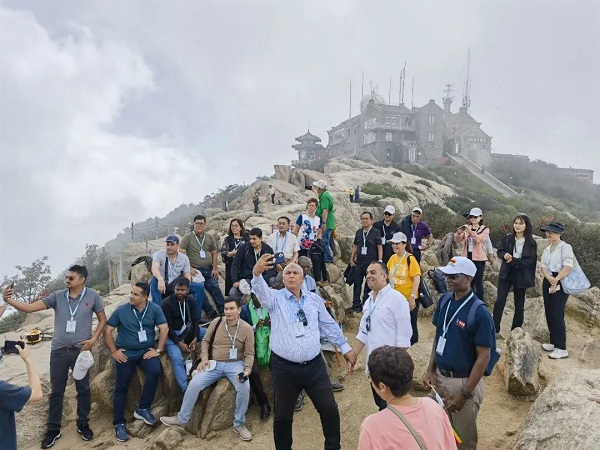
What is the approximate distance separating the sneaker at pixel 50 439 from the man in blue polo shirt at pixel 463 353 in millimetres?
5092

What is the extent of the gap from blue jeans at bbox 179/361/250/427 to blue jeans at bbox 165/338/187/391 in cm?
36

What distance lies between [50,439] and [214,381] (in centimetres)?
229

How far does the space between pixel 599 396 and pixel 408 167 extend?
5411 cm

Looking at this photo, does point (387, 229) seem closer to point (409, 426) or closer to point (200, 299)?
point (200, 299)

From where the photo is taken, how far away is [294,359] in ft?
12.1

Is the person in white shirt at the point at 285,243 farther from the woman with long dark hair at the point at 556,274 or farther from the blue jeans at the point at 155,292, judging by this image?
the woman with long dark hair at the point at 556,274

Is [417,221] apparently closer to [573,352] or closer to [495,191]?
[573,352]

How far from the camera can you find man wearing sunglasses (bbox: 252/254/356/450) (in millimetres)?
3711

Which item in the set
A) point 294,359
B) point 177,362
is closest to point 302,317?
point 294,359

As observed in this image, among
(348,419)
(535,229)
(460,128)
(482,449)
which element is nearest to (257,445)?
(348,419)

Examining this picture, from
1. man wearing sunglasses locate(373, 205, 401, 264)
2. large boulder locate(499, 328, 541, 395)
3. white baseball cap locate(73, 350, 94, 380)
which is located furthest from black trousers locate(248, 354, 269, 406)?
large boulder locate(499, 328, 541, 395)

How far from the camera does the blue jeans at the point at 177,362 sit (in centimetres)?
561

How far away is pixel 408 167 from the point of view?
181 ft

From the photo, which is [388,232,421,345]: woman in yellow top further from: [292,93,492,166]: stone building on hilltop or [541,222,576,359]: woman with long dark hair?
[292,93,492,166]: stone building on hilltop
